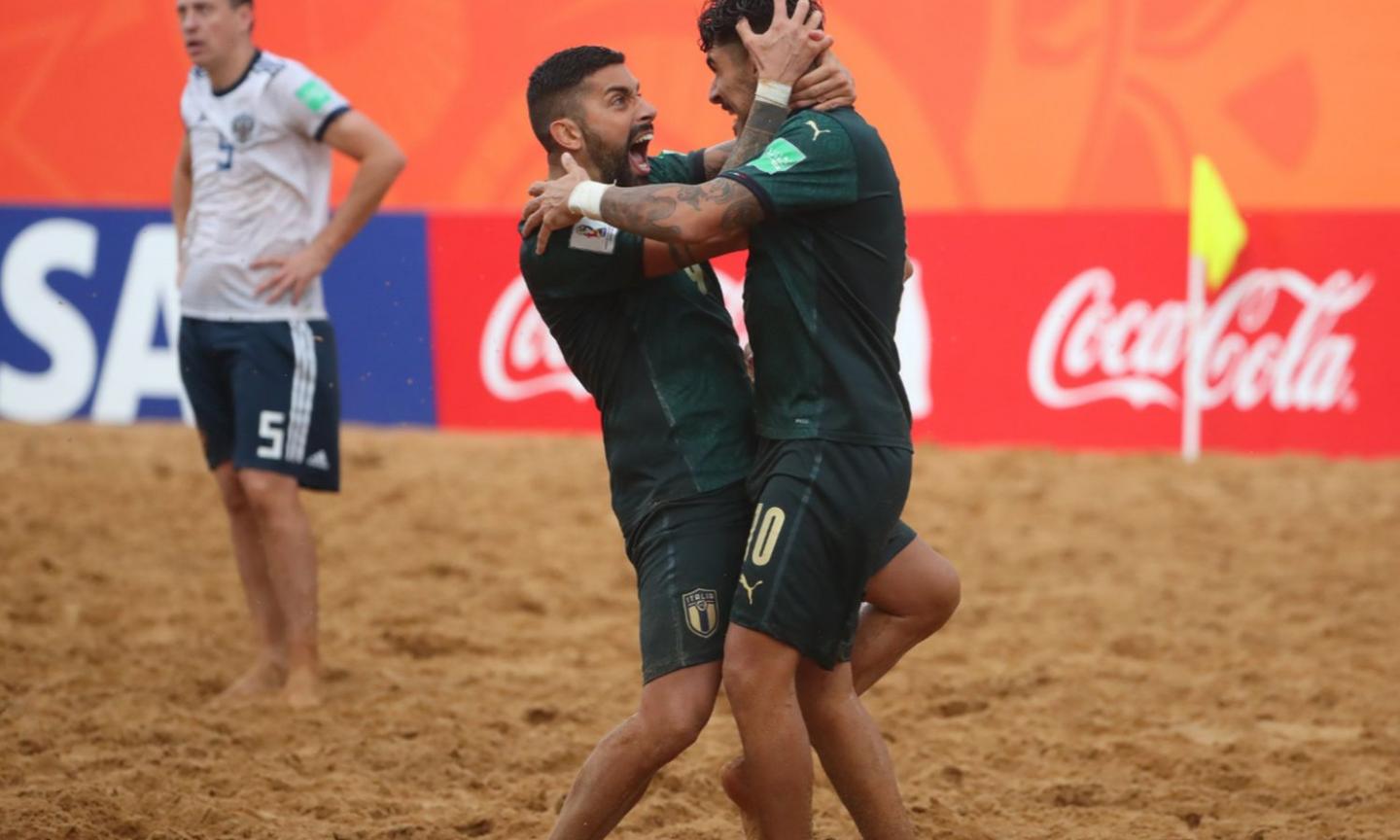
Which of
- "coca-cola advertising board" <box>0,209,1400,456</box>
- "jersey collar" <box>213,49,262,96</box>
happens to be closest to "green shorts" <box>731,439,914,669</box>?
"jersey collar" <box>213,49,262,96</box>

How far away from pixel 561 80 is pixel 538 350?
23.5ft

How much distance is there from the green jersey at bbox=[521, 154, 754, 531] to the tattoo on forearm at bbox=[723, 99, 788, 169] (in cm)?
37

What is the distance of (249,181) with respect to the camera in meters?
6.16

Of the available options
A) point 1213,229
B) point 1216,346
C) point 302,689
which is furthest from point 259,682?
point 1213,229

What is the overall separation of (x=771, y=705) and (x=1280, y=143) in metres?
12.2

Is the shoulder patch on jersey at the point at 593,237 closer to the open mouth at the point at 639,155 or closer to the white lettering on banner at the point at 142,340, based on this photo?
the open mouth at the point at 639,155

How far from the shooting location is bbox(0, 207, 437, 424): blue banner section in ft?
37.2

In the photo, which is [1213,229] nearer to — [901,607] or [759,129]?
[901,607]

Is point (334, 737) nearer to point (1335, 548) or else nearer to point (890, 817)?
point (890, 817)

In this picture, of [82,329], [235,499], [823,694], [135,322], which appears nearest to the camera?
[823,694]

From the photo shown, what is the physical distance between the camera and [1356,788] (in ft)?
16.6

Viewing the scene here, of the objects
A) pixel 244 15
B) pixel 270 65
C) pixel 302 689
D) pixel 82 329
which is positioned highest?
pixel 244 15

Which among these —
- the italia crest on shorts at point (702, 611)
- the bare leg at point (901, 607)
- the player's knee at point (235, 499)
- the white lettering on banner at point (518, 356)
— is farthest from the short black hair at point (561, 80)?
the white lettering on banner at point (518, 356)

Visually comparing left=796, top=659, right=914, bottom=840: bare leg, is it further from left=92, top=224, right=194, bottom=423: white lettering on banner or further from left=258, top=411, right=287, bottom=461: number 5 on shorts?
left=92, top=224, right=194, bottom=423: white lettering on banner
